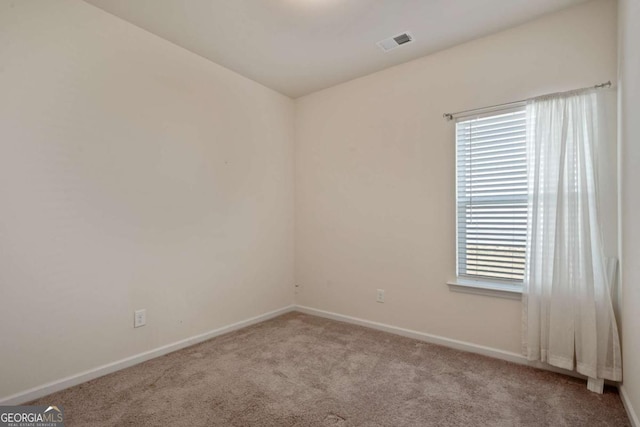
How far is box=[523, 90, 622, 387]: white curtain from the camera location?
201 centimetres

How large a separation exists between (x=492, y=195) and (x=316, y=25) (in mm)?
1966

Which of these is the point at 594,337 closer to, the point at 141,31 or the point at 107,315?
the point at 107,315

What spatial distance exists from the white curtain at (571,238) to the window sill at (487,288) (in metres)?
0.10

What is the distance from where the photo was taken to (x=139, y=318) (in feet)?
8.00

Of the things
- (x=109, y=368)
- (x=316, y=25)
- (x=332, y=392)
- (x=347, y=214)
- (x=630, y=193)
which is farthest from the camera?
(x=347, y=214)

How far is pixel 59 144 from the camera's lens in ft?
6.72

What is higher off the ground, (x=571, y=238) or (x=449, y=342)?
(x=571, y=238)

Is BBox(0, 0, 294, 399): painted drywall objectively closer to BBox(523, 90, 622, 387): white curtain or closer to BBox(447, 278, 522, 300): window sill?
BBox(447, 278, 522, 300): window sill

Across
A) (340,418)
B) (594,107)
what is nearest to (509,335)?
(340,418)

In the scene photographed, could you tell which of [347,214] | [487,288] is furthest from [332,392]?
[347,214]

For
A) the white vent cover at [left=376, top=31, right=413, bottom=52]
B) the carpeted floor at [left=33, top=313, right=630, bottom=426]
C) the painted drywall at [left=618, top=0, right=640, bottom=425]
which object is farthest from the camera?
the white vent cover at [left=376, top=31, right=413, bottom=52]

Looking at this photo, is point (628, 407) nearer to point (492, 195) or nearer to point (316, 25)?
point (492, 195)

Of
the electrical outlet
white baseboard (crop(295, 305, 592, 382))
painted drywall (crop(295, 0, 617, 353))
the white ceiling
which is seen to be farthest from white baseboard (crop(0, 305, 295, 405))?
the white ceiling

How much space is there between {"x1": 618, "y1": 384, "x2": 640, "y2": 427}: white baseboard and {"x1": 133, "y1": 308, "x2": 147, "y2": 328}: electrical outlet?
124 inches
